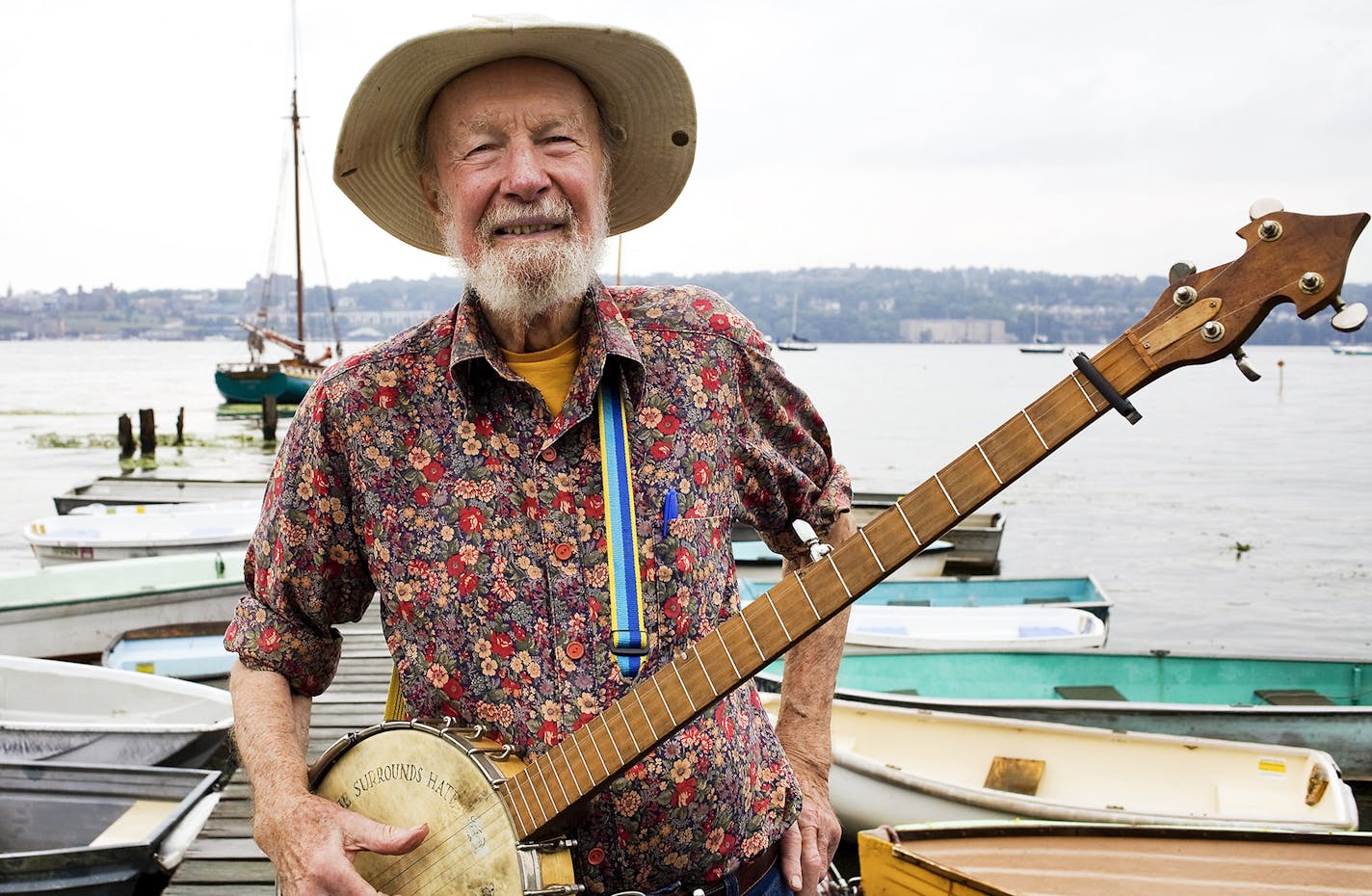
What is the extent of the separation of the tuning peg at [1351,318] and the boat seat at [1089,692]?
27.6 feet

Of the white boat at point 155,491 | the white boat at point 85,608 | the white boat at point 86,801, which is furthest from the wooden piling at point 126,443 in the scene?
the white boat at point 86,801

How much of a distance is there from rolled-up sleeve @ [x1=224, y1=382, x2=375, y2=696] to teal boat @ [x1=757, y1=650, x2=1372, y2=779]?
605 centimetres

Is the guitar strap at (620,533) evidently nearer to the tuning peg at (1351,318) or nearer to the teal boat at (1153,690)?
the tuning peg at (1351,318)

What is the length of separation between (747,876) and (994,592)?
427 inches

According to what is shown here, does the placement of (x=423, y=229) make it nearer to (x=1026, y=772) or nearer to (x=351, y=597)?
(x=351, y=597)

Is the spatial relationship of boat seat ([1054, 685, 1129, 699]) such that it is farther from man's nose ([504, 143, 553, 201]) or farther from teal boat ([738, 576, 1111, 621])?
man's nose ([504, 143, 553, 201])

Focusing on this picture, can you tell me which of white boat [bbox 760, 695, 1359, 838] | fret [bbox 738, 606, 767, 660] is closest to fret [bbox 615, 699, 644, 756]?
fret [bbox 738, 606, 767, 660]

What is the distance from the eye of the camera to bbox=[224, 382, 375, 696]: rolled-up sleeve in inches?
82.9

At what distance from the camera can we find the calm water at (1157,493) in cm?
1797

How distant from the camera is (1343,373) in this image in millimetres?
120938

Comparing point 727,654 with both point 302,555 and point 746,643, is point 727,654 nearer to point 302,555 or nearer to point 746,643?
point 746,643

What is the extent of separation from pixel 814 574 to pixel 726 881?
2.06 feet

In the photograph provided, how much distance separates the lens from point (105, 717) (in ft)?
25.9

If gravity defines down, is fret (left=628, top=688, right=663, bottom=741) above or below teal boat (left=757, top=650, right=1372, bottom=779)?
above
